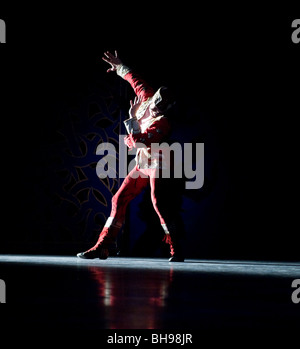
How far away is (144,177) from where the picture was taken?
15.5ft

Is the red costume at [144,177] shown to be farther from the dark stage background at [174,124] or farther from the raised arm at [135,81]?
the dark stage background at [174,124]

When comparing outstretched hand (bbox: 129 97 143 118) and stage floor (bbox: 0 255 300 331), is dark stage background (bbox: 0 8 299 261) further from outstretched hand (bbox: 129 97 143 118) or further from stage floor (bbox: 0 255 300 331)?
stage floor (bbox: 0 255 300 331)

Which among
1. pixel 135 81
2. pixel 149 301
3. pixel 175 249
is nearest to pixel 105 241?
pixel 175 249

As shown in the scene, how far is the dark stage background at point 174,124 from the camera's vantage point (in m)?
5.63

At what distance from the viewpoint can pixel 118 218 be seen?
4.66m

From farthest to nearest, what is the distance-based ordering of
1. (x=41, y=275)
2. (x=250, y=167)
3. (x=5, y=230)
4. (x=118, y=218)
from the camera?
(x=5, y=230) < (x=250, y=167) < (x=118, y=218) < (x=41, y=275)

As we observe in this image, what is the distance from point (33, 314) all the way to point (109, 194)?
4.44m

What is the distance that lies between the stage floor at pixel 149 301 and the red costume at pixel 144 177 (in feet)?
4.46

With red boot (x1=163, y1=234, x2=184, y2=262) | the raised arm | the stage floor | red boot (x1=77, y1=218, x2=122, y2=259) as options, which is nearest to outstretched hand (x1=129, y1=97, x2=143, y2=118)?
the raised arm

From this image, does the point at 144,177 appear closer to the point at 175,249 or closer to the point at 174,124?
Result: the point at 175,249

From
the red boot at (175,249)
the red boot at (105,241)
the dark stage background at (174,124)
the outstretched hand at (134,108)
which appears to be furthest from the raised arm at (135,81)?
the red boot at (175,249)

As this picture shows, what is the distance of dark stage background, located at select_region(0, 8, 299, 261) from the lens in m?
5.63

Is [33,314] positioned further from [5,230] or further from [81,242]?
[5,230]
